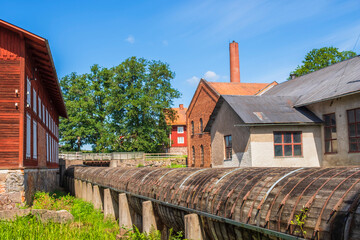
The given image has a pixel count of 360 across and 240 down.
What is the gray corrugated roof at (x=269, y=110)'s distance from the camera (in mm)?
18464

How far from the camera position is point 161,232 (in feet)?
25.7

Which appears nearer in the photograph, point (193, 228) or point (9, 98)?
point (193, 228)

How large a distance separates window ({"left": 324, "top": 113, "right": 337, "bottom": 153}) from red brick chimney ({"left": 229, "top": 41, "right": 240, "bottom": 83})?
78.1 feet

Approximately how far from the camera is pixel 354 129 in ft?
54.7

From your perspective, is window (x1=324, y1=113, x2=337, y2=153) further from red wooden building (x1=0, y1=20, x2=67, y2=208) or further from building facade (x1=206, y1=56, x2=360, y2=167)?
red wooden building (x1=0, y1=20, x2=67, y2=208)

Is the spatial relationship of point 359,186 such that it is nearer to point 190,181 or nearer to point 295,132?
point 190,181

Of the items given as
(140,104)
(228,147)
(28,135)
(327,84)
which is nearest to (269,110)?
(228,147)

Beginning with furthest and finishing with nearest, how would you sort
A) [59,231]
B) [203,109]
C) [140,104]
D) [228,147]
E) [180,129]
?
1. [180,129]
2. [140,104]
3. [203,109]
4. [228,147]
5. [59,231]

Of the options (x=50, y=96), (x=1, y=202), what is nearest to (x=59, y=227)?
(x=1, y=202)

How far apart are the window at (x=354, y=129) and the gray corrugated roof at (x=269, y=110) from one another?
1960mm

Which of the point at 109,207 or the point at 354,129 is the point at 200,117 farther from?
the point at 109,207

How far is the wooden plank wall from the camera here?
12.1m

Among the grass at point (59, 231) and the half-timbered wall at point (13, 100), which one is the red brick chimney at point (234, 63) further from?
the grass at point (59, 231)

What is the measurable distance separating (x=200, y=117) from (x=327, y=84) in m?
17.3
